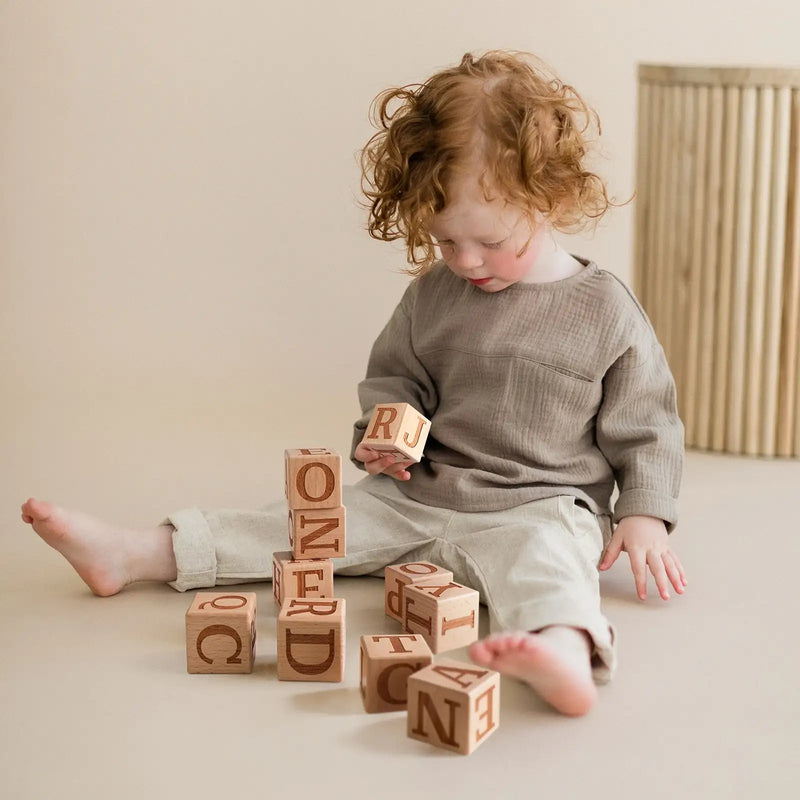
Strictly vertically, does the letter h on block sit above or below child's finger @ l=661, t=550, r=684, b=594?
above

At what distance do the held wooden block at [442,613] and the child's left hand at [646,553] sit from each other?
25 centimetres

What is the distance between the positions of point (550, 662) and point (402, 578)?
1.03ft

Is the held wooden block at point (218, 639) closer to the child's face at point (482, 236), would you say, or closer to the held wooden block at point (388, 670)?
the held wooden block at point (388, 670)

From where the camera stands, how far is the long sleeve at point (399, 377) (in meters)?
1.76

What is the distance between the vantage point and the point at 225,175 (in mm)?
2656

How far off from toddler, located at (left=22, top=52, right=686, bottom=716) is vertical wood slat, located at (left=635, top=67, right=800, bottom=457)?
2.02ft

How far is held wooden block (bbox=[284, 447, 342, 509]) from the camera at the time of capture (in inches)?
57.9

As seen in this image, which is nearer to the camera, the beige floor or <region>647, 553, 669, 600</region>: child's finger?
the beige floor

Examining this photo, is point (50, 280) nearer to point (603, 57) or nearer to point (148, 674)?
point (603, 57)

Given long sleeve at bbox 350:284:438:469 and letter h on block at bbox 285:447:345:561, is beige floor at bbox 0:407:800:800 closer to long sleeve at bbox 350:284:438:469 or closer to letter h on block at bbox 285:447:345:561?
letter h on block at bbox 285:447:345:561

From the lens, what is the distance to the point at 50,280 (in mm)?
2660

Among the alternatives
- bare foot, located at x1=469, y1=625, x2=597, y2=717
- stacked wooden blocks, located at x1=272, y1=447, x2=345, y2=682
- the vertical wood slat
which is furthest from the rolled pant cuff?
the vertical wood slat

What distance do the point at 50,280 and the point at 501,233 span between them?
1392 millimetres

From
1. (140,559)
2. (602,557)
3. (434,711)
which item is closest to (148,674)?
(140,559)
